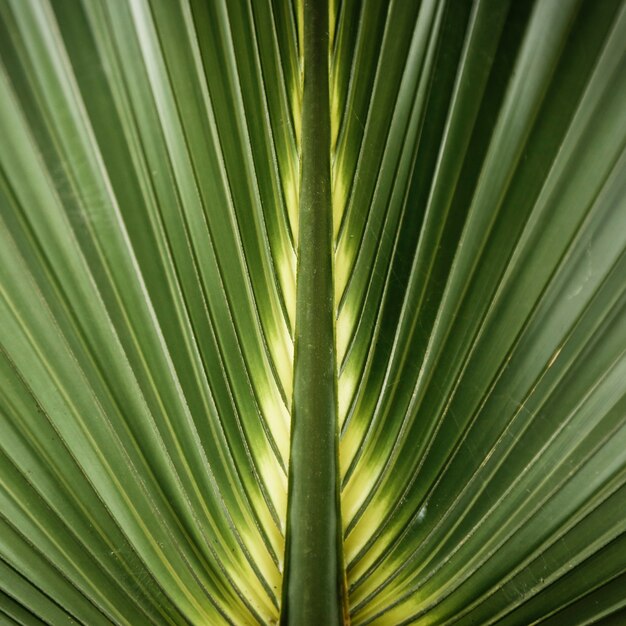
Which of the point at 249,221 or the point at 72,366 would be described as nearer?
the point at 72,366

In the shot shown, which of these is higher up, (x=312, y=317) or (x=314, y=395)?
(x=312, y=317)

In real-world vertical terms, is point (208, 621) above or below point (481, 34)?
below

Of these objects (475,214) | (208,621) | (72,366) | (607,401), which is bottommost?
(208,621)

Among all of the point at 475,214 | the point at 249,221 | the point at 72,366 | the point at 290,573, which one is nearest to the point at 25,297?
the point at 72,366

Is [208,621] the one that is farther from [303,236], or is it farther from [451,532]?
[303,236]
